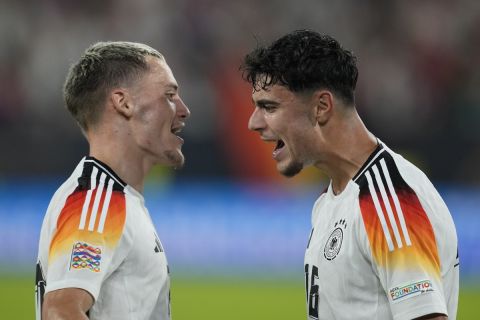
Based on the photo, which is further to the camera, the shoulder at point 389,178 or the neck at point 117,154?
the neck at point 117,154

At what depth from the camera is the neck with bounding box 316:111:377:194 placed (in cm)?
433

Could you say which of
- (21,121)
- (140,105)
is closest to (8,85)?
(21,121)

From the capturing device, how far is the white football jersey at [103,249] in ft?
13.0

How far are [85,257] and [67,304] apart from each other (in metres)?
0.23

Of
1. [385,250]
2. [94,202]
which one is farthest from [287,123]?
[94,202]

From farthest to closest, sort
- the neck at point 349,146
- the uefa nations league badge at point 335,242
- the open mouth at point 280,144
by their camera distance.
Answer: the open mouth at point 280,144
the neck at point 349,146
the uefa nations league badge at point 335,242

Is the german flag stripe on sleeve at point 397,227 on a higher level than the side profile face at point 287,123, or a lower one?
lower

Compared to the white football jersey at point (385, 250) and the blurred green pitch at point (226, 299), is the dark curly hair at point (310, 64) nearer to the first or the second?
the white football jersey at point (385, 250)

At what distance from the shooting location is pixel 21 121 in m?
13.4

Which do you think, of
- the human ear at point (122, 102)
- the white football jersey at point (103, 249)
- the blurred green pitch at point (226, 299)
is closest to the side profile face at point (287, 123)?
the human ear at point (122, 102)

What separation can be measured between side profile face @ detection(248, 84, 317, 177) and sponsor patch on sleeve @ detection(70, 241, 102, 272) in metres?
1.10

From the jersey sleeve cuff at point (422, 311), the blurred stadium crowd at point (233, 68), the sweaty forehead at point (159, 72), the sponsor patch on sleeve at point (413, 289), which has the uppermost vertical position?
the blurred stadium crowd at point (233, 68)

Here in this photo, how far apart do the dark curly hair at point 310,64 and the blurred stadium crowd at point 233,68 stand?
8470 millimetres

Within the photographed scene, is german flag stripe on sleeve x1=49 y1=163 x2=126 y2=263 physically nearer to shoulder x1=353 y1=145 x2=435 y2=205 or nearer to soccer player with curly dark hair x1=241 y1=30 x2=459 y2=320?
soccer player with curly dark hair x1=241 y1=30 x2=459 y2=320
